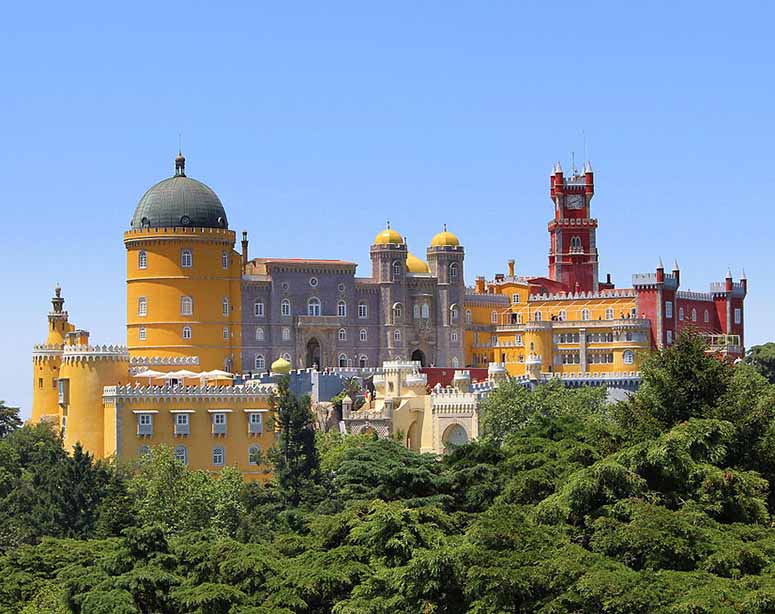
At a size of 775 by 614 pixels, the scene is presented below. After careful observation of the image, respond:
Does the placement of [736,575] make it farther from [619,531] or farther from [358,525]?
[358,525]

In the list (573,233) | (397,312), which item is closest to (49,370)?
(397,312)

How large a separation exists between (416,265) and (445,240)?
8.32ft

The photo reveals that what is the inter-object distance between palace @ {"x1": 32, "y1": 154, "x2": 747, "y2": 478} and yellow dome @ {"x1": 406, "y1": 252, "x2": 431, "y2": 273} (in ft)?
0.65

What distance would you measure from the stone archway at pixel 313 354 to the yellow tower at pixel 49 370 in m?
15.7

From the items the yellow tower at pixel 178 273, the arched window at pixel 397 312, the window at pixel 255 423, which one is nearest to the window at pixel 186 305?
the yellow tower at pixel 178 273

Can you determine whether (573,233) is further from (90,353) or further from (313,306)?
(90,353)

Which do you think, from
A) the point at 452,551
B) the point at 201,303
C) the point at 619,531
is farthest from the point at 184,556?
the point at 201,303

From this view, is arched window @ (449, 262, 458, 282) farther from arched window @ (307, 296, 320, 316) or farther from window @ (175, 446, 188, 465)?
window @ (175, 446, 188, 465)

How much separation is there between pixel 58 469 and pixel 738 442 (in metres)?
34.2

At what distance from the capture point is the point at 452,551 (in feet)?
144

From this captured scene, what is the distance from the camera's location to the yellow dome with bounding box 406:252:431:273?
369ft

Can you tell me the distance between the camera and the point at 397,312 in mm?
109438


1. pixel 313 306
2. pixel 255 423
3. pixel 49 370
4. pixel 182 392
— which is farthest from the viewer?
pixel 313 306

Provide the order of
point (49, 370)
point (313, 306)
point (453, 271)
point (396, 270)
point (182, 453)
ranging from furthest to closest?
point (453, 271) < point (396, 270) < point (313, 306) < point (49, 370) < point (182, 453)
